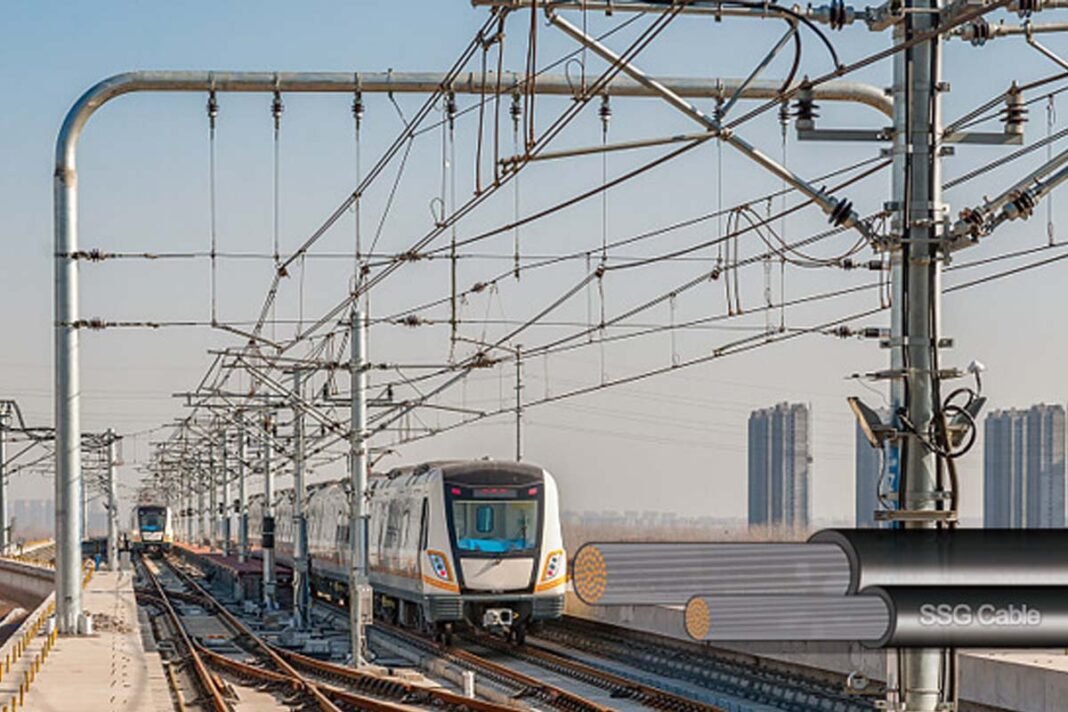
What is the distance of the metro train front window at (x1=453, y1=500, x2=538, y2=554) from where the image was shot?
98.6 feet

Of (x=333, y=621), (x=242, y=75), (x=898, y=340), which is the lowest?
(x=333, y=621)

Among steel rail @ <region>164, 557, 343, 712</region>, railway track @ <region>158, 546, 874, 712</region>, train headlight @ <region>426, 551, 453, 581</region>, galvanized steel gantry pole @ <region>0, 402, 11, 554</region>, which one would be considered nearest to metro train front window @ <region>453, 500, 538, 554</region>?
train headlight @ <region>426, 551, 453, 581</region>

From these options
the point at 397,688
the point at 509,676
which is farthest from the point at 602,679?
the point at 397,688

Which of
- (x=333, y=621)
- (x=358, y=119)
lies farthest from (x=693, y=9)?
(x=333, y=621)

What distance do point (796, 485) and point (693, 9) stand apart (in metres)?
90.3

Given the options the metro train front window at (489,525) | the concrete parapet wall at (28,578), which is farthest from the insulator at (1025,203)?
the concrete parapet wall at (28,578)

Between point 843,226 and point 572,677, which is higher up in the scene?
point 843,226

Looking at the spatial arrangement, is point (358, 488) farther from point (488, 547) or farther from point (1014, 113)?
point (1014, 113)

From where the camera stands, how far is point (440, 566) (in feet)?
99.4

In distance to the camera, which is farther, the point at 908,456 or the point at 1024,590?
the point at 908,456

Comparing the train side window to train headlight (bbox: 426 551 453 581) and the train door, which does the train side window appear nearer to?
the train door

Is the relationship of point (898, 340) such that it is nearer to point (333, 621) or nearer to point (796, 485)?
point (333, 621)

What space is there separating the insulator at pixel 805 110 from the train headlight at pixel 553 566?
2136cm

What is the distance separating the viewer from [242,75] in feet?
58.0
